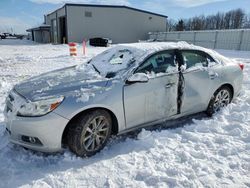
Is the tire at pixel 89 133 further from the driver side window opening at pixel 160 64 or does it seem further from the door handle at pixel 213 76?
the door handle at pixel 213 76

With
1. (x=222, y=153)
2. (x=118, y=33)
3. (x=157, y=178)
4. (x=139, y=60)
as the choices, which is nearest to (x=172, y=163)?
(x=157, y=178)

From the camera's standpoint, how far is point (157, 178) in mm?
2865

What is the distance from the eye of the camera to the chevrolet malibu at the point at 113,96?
3002mm

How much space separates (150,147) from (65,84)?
1582 mm

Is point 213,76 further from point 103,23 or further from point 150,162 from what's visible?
point 103,23

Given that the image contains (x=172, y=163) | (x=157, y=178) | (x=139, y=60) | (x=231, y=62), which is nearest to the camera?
(x=157, y=178)

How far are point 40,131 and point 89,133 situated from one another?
26.0 inches

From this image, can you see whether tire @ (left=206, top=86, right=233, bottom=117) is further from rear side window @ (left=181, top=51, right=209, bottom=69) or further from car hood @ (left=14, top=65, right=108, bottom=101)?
car hood @ (left=14, top=65, right=108, bottom=101)

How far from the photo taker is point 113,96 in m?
3.31

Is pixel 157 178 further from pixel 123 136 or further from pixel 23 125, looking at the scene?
pixel 23 125

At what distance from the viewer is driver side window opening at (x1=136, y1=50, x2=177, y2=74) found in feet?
12.2

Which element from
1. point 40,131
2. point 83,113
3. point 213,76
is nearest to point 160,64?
point 213,76

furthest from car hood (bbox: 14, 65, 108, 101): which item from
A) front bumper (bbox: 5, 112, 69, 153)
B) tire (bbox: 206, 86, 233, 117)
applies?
tire (bbox: 206, 86, 233, 117)

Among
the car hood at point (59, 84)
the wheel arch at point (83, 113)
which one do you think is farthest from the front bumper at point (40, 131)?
the car hood at point (59, 84)
